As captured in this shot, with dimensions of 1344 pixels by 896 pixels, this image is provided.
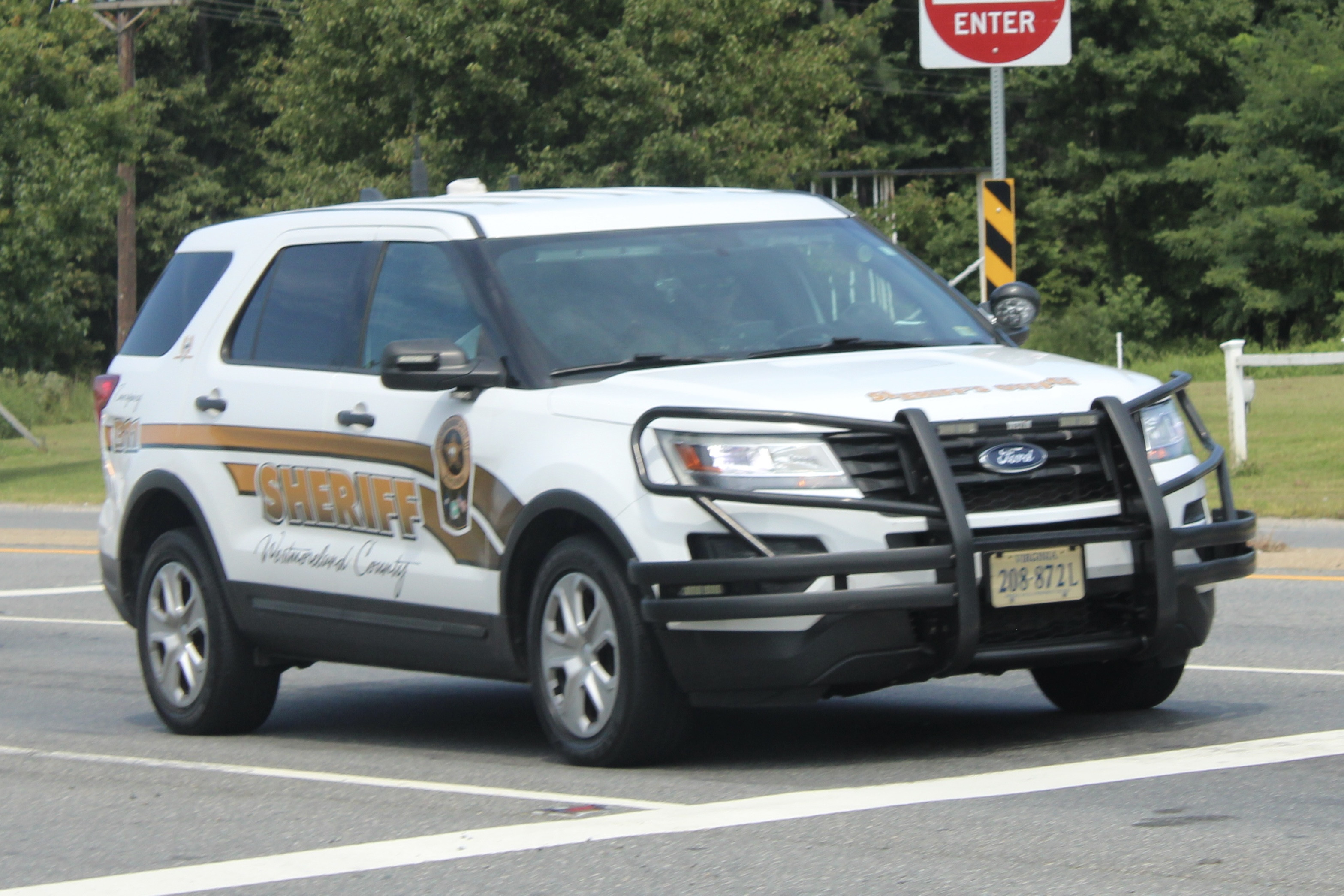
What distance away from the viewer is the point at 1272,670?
921 centimetres

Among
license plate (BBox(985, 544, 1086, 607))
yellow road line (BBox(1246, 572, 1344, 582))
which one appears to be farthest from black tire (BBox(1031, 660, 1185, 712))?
yellow road line (BBox(1246, 572, 1344, 582))

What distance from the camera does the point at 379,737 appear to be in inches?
339

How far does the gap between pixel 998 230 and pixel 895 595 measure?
1020 centimetres

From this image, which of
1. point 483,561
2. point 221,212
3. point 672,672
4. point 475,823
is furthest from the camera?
point 221,212

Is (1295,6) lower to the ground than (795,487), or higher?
higher

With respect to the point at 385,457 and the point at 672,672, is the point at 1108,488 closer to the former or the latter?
the point at 672,672

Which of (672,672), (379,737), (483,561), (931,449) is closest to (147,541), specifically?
(379,737)

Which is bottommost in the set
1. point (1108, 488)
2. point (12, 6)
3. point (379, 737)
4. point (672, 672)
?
point (379, 737)

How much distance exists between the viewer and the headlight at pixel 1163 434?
7227mm

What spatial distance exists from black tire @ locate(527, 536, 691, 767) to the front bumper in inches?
4.5

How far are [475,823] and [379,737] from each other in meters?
2.27

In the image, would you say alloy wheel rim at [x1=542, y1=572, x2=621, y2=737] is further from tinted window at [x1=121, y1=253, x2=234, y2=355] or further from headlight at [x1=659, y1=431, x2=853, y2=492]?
tinted window at [x1=121, y1=253, x2=234, y2=355]

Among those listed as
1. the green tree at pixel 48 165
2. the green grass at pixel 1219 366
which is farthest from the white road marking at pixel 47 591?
the green grass at pixel 1219 366

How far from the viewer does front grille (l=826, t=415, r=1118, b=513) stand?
6734 mm
